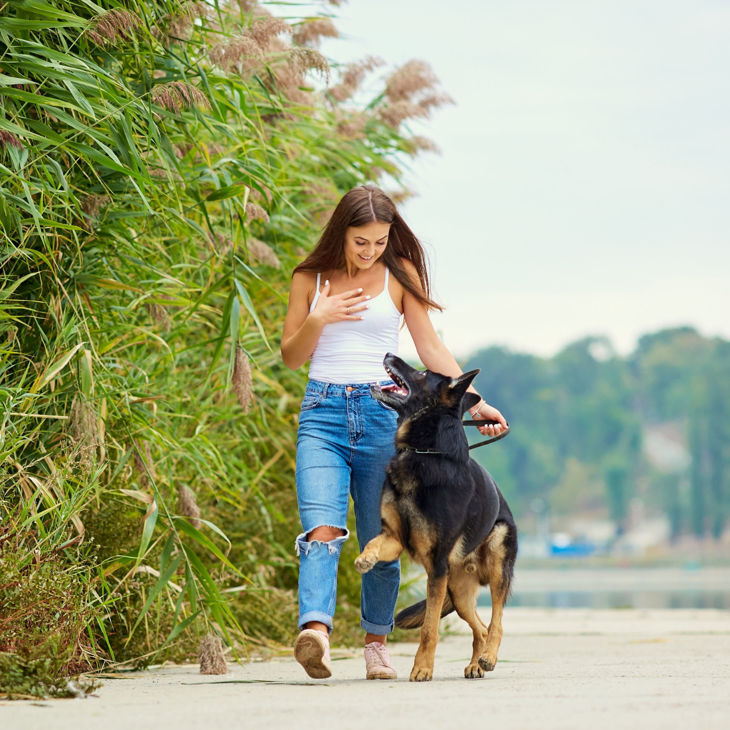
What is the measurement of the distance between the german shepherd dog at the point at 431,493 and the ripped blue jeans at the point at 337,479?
16 cm

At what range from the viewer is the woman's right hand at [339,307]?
14.7ft

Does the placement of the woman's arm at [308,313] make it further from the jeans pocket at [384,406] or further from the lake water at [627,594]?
the lake water at [627,594]

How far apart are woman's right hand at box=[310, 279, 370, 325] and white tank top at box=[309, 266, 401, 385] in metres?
0.06

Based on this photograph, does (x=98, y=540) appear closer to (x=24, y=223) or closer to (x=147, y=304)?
(x=147, y=304)

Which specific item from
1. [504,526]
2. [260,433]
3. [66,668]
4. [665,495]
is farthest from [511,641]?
[665,495]

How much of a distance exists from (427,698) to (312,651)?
59 cm

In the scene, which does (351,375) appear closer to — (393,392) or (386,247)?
(393,392)

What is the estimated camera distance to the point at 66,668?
4172 millimetres

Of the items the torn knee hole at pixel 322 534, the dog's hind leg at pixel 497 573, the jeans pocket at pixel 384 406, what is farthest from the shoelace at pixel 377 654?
the jeans pocket at pixel 384 406

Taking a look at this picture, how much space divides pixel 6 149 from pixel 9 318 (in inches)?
25.6

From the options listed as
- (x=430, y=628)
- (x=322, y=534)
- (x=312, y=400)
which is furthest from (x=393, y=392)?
(x=430, y=628)

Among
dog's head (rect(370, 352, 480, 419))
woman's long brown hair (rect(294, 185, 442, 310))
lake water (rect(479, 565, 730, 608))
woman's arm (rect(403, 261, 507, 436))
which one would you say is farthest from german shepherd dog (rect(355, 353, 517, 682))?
lake water (rect(479, 565, 730, 608))

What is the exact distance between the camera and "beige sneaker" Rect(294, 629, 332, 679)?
409 cm

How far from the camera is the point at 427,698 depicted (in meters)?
3.64
